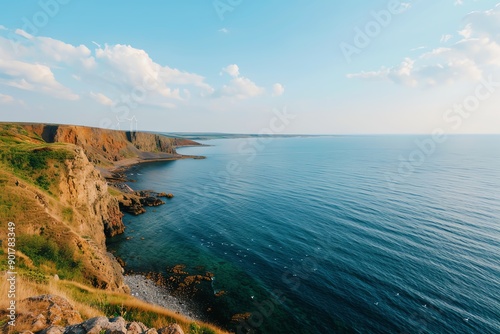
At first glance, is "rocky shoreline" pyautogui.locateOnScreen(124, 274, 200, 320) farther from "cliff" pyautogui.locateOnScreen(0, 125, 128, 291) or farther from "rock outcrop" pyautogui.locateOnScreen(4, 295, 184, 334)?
"rock outcrop" pyautogui.locateOnScreen(4, 295, 184, 334)

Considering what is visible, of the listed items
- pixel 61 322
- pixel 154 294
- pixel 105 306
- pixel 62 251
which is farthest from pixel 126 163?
pixel 61 322

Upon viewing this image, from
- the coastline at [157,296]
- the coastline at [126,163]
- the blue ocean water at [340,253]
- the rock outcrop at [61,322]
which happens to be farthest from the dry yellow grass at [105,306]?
the coastline at [126,163]

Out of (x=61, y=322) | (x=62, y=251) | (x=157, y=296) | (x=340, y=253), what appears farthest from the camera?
(x=340, y=253)

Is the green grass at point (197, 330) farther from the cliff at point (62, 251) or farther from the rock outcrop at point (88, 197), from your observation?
the rock outcrop at point (88, 197)

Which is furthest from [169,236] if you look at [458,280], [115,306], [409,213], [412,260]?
[409,213]

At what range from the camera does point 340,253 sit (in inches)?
1494

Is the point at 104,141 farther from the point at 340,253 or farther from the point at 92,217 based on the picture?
the point at 340,253

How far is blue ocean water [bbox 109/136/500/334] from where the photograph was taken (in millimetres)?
26469

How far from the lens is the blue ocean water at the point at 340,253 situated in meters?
26.5

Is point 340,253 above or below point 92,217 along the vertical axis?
below

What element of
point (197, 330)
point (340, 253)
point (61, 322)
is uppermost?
point (61, 322)

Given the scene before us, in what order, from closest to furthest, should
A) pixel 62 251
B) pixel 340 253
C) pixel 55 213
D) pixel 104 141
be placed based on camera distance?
pixel 62 251
pixel 55 213
pixel 340 253
pixel 104 141

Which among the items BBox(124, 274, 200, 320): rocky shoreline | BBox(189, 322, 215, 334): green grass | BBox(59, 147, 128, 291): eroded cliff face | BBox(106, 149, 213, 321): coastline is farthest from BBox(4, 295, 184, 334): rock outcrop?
BBox(124, 274, 200, 320): rocky shoreline

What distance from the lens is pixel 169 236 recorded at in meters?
46.1
